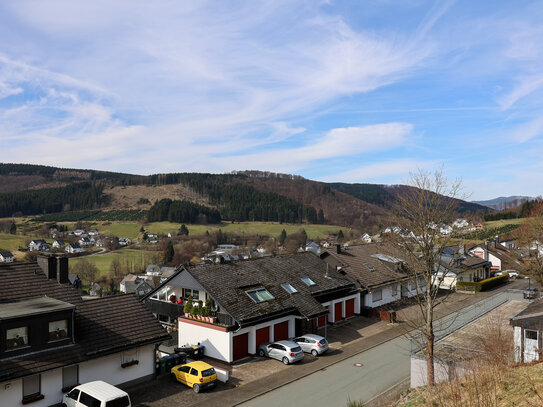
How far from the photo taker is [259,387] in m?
22.5

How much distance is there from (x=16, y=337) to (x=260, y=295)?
16.1 meters

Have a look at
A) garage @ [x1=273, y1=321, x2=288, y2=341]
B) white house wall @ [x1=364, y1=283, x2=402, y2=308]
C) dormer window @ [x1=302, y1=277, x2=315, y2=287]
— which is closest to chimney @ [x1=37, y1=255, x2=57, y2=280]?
garage @ [x1=273, y1=321, x2=288, y2=341]

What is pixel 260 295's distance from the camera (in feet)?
99.5

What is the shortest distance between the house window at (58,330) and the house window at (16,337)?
3.77 feet

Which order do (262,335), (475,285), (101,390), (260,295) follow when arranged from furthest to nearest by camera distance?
(475,285), (260,295), (262,335), (101,390)

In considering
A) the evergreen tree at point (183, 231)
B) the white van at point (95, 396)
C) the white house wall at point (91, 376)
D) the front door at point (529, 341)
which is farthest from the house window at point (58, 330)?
the evergreen tree at point (183, 231)

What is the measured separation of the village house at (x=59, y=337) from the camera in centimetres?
1848

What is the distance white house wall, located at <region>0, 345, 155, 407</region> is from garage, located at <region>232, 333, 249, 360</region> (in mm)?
5536

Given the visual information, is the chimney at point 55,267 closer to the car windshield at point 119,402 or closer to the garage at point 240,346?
the car windshield at point 119,402

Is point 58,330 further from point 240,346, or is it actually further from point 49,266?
point 240,346

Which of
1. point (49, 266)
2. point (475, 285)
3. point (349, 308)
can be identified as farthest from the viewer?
point (475, 285)

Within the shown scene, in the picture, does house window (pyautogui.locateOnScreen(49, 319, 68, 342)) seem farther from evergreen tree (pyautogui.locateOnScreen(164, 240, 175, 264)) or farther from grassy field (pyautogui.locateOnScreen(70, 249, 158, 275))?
evergreen tree (pyautogui.locateOnScreen(164, 240, 175, 264))

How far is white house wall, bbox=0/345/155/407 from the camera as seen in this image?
18.1 metres

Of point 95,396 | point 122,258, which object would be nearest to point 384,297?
point 95,396
